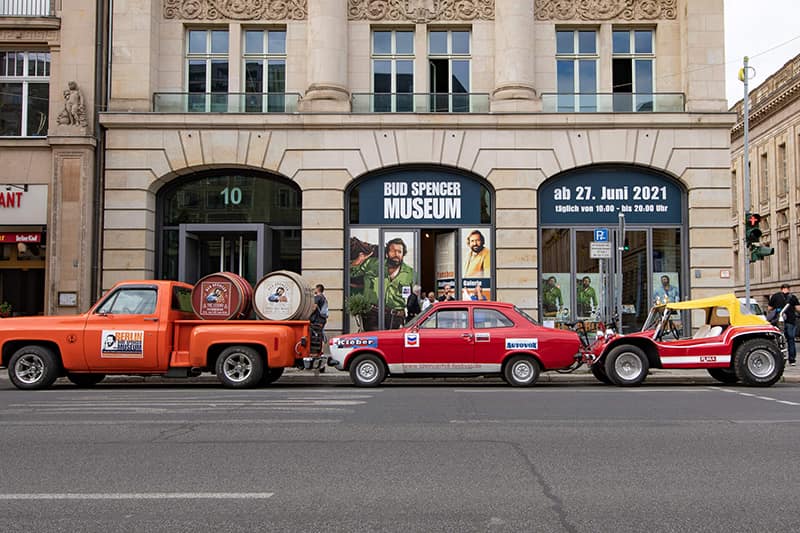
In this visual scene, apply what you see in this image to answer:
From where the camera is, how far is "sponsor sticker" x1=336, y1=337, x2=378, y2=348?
595 inches

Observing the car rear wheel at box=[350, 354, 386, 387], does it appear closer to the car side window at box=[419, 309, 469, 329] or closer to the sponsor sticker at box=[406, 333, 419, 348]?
the sponsor sticker at box=[406, 333, 419, 348]

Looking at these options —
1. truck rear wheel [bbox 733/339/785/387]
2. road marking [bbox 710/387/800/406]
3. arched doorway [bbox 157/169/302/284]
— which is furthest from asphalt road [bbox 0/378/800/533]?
arched doorway [bbox 157/169/302/284]

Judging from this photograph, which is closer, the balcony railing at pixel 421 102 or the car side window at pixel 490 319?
the car side window at pixel 490 319

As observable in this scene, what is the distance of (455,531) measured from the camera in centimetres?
506

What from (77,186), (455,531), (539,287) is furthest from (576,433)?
(77,186)

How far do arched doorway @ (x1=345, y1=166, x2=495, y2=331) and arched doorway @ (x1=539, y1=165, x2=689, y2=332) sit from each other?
1793 millimetres

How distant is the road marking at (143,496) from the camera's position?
232 inches

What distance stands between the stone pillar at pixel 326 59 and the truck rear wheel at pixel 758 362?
44.1ft

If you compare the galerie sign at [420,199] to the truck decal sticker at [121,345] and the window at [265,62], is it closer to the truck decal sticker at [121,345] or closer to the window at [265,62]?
the window at [265,62]

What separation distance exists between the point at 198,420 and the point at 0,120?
59.7 ft

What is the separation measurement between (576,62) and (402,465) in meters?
20.0

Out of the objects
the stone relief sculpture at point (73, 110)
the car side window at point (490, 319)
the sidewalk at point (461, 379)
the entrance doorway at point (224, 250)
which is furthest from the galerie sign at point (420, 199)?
the car side window at point (490, 319)

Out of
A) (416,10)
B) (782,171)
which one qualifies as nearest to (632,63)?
(416,10)

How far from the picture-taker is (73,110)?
2355cm
